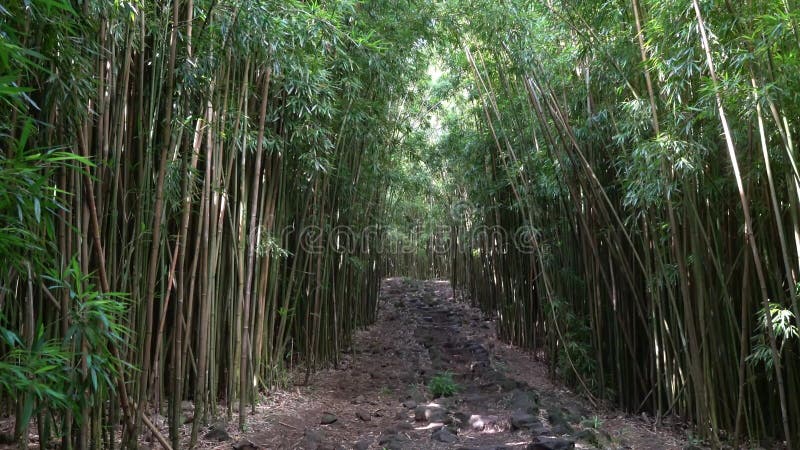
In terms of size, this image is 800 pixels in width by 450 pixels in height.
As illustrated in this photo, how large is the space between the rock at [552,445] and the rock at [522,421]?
1.96 feet

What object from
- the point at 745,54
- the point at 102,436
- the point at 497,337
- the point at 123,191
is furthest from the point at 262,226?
the point at 497,337

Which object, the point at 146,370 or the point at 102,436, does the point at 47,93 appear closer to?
the point at 146,370

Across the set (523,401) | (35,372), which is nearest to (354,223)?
(523,401)

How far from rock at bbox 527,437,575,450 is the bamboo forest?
2.5 inches

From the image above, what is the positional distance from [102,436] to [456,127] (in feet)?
22.1

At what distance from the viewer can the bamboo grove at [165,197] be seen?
5.93ft

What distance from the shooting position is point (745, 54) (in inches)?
105

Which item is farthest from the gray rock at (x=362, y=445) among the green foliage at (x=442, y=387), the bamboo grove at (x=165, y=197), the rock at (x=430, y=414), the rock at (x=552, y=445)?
the green foliage at (x=442, y=387)

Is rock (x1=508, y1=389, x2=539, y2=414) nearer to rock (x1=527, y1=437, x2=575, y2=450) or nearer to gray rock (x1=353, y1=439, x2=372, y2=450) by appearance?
rock (x1=527, y1=437, x2=575, y2=450)

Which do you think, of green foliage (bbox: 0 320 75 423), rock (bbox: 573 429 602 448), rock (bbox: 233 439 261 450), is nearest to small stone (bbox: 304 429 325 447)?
rock (bbox: 233 439 261 450)

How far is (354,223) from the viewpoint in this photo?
6.34 meters

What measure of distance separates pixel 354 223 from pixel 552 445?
3.59 m

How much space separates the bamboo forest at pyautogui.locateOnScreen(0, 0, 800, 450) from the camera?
210 centimetres

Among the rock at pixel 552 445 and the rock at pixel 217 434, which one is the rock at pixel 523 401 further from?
the rock at pixel 217 434
